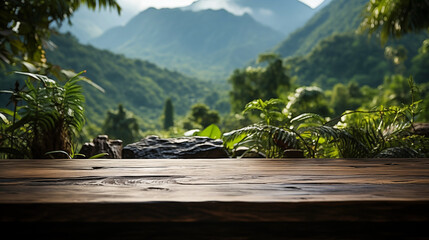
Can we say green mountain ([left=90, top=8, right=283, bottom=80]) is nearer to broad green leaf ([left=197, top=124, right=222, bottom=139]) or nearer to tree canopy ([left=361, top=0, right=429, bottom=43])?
tree canopy ([left=361, top=0, right=429, bottom=43])

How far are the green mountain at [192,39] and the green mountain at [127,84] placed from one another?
65.2 ft

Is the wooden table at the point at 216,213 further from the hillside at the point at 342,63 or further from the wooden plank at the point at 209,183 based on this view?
the hillside at the point at 342,63

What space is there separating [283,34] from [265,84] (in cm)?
6000

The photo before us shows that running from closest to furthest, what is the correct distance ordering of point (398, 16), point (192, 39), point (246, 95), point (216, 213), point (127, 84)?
point (216, 213) < point (398, 16) < point (246, 95) < point (127, 84) < point (192, 39)

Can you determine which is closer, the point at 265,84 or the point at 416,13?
the point at 416,13

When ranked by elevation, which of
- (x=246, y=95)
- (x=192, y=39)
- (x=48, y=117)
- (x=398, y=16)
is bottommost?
(x=48, y=117)

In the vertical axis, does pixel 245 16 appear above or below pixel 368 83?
above

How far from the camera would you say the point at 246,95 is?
1336 inches

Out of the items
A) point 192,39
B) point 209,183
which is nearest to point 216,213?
point 209,183

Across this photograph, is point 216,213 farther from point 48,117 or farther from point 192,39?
point 192,39

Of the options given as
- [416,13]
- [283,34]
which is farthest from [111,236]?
[283,34]

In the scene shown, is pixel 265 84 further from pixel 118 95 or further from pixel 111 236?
pixel 111 236

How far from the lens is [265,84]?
111ft

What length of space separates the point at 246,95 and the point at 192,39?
5999 cm
